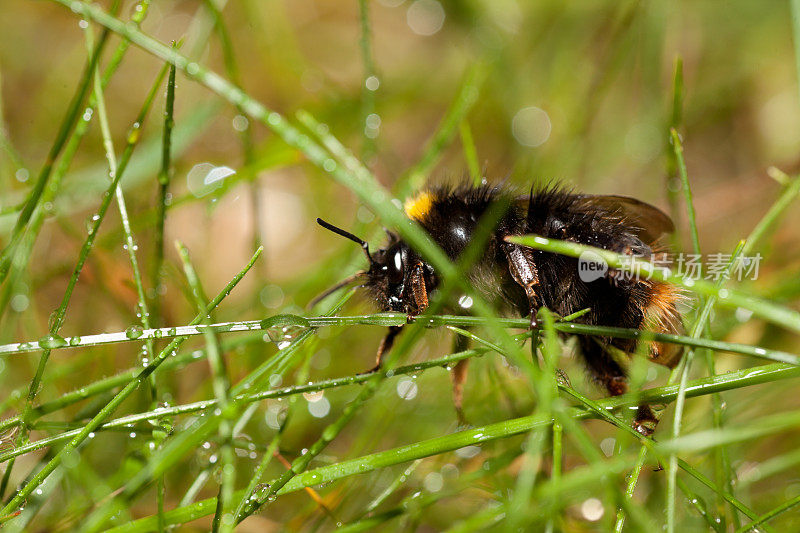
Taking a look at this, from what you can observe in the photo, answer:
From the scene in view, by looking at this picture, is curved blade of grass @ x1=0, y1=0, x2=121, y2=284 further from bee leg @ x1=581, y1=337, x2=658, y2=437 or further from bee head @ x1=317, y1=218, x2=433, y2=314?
bee leg @ x1=581, y1=337, x2=658, y2=437

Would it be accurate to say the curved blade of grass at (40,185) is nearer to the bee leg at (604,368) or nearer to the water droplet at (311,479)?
the water droplet at (311,479)

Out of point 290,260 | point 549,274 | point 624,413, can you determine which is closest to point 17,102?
point 290,260

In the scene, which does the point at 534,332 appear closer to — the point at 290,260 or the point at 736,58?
the point at 290,260

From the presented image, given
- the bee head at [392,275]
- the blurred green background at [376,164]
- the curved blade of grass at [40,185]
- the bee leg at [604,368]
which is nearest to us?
the curved blade of grass at [40,185]

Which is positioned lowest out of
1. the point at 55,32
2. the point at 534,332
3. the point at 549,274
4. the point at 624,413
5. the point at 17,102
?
the point at 624,413

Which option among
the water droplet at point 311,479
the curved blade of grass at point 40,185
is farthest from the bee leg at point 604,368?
the curved blade of grass at point 40,185

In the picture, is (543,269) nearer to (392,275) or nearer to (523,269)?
(523,269)

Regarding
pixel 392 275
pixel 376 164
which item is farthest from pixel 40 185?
pixel 376 164
